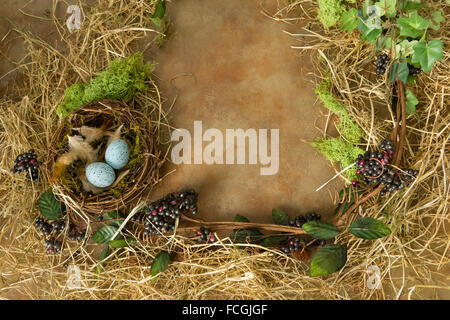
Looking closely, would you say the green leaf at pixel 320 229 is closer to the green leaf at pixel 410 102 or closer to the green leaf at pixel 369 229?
the green leaf at pixel 369 229

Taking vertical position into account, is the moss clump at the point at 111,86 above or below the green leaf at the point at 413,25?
below

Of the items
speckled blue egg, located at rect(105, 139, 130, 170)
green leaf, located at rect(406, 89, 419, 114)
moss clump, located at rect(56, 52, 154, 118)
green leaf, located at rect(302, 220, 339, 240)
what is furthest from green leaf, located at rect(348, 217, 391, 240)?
moss clump, located at rect(56, 52, 154, 118)

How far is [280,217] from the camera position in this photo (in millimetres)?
1688

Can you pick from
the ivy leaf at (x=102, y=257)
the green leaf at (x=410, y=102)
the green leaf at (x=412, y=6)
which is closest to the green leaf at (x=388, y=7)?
the green leaf at (x=412, y=6)

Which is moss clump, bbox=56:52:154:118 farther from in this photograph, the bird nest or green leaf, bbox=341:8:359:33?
green leaf, bbox=341:8:359:33

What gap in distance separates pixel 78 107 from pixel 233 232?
2.76 feet

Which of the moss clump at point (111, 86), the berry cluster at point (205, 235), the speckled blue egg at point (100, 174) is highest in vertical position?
the moss clump at point (111, 86)

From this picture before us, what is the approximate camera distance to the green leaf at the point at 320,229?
5.14 feet

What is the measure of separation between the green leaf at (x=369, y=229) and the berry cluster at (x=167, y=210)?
64cm

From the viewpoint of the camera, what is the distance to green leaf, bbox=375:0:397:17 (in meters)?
1.58

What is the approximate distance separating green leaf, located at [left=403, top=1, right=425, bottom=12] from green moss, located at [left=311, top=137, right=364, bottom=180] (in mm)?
573

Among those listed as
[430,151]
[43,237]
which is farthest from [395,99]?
[43,237]

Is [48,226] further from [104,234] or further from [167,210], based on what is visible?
[167,210]

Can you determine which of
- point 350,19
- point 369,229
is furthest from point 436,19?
point 369,229
